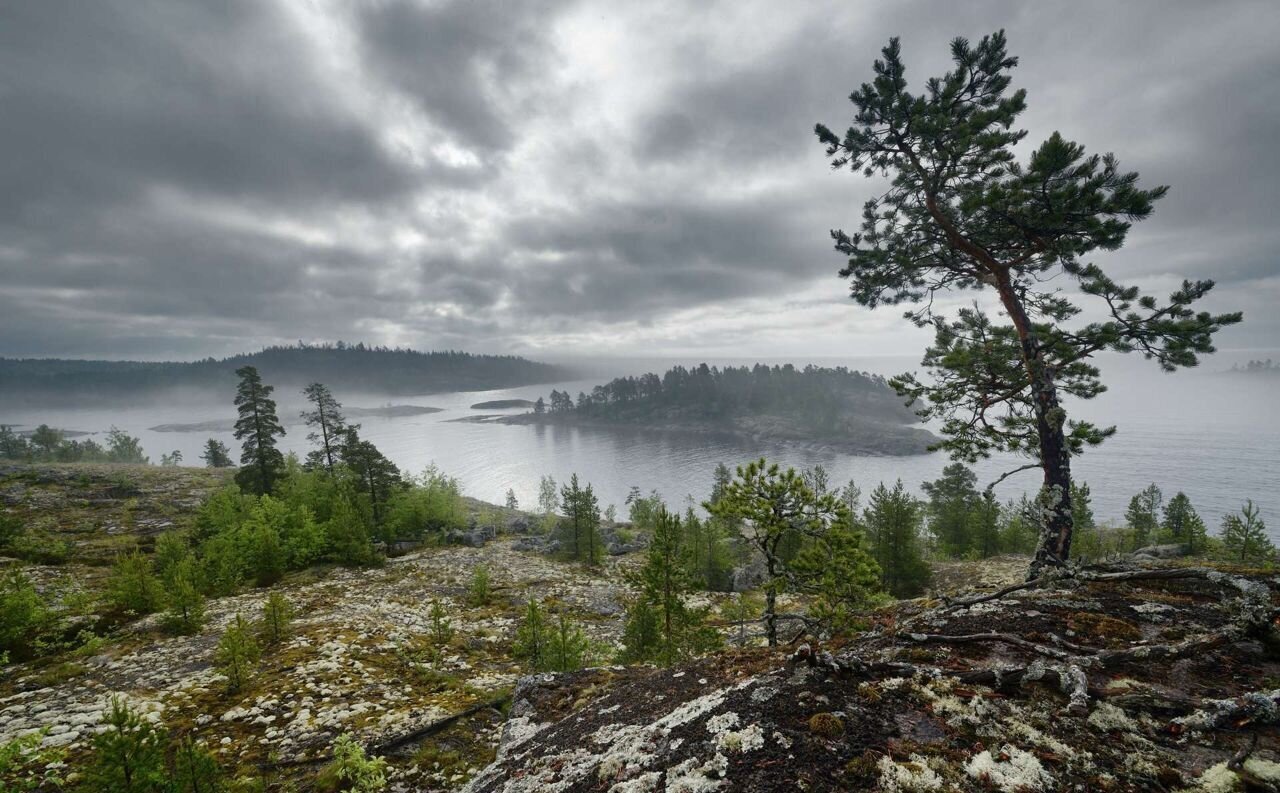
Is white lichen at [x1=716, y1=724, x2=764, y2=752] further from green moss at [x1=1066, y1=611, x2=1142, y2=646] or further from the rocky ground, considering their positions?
the rocky ground

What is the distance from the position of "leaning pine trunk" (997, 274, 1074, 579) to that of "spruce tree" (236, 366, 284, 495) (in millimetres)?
47986

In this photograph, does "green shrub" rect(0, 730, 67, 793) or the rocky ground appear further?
the rocky ground

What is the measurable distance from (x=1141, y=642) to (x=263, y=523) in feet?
119

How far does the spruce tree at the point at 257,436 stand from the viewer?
1481 inches

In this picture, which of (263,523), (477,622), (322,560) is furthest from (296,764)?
(322,560)

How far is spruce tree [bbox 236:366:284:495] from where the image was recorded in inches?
1481

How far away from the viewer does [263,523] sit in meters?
27.0

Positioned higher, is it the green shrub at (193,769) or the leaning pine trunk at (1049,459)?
the leaning pine trunk at (1049,459)

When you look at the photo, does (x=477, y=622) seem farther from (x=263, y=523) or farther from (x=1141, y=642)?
(x=1141, y=642)

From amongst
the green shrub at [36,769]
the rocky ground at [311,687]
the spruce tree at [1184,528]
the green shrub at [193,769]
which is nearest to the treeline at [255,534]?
the rocky ground at [311,687]

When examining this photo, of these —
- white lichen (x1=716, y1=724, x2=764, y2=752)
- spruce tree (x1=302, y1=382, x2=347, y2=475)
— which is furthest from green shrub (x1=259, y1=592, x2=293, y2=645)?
spruce tree (x1=302, y1=382, x2=347, y2=475)

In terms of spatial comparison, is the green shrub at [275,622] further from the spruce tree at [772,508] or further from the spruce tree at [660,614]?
the spruce tree at [772,508]

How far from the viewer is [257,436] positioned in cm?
3778

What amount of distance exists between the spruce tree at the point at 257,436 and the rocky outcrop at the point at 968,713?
4303cm
